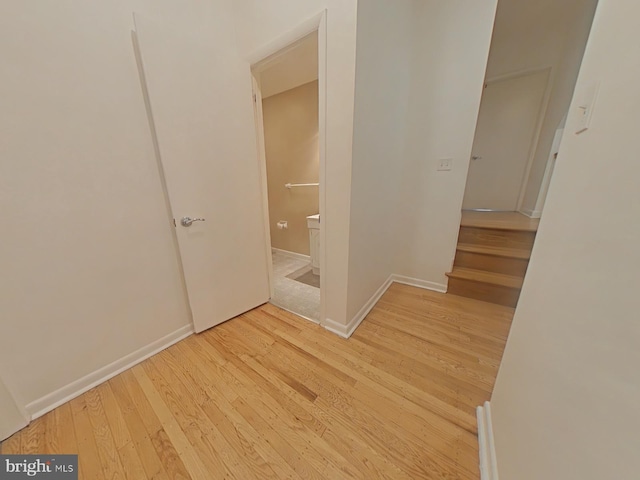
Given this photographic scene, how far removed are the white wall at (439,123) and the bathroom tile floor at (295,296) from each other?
114 cm

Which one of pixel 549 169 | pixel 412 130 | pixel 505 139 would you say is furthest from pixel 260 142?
pixel 505 139

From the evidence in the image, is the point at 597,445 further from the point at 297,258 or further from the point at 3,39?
the point at 297,258

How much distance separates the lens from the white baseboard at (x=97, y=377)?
112cm

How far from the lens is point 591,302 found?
0.45 m

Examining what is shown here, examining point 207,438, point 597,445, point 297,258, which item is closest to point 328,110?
point 597,445

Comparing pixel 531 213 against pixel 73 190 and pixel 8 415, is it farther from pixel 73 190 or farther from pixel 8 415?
pixel 8 415

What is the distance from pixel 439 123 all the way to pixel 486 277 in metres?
1.52

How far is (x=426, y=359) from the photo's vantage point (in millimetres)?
1393

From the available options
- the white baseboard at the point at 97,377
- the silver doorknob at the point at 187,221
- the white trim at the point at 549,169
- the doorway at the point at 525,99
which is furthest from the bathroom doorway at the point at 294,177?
the white trim at the point at 549,169

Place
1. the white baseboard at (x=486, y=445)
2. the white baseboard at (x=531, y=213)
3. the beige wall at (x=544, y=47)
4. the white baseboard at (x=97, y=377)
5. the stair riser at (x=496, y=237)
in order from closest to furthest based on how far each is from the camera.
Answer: the white baseboard at (x=486, y=445)
the white baseboard at (x=97, y=377)
the stair riser at (x=496, y=237)
the beige wall at (x=544, y=47)
the white baseboard at (x=531, y=213)

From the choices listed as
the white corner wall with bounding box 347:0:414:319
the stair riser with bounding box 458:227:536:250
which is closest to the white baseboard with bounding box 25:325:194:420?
the white corner wall with bounding box 347:0:414:319

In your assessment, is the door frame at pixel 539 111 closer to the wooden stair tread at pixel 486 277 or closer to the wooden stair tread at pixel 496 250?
the wooden stair tread at pixel 496 250

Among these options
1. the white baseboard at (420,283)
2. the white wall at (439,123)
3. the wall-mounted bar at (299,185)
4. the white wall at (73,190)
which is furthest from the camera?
the wall-mounted bar at (299,185)

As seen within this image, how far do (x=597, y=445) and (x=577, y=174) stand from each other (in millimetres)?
630
